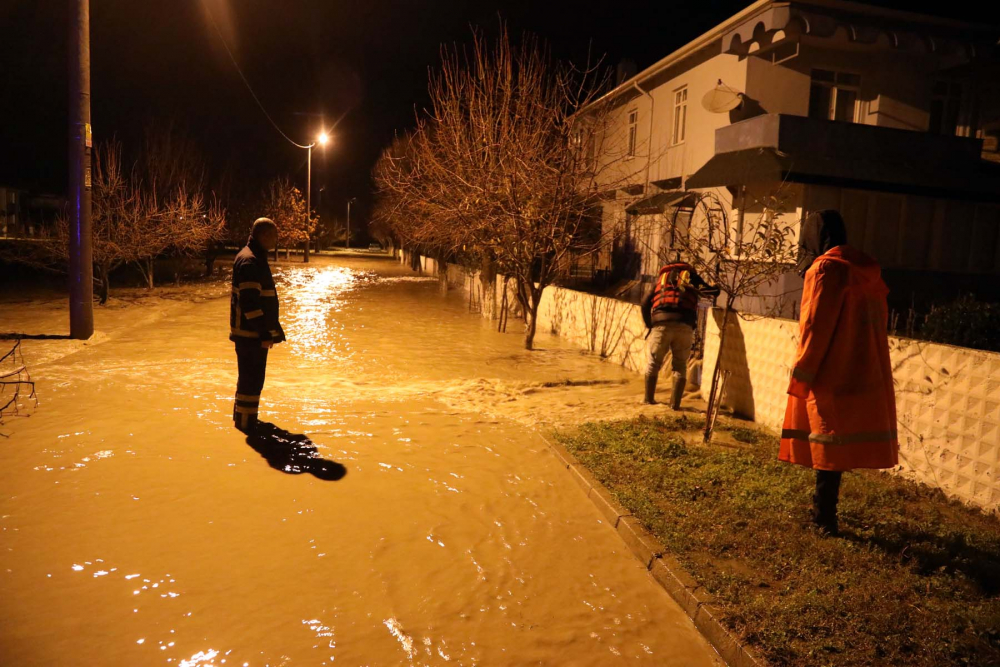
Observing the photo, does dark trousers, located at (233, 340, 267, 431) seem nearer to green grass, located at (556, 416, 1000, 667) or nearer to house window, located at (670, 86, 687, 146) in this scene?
green grass, located at (556, 416, 1000, 667)

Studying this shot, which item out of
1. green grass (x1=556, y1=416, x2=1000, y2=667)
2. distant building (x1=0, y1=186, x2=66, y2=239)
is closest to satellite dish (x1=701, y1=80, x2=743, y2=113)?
green grass (x1=556, y1=416, x2=1000, y2=667)

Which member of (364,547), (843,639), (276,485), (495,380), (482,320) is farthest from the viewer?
(482,320)

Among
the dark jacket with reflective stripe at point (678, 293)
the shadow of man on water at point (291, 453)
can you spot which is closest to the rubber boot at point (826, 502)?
the dark jacket with reflective stripe at point (678, 293)

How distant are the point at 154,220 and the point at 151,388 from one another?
1250 cm

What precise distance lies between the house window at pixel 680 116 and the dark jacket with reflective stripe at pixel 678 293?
47.7ft

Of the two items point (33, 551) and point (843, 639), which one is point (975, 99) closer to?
point (843, 639)

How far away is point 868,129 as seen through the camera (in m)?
16.5

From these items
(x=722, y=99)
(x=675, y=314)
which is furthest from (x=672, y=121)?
(x=675, y=314)

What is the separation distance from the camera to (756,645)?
338 centimetres

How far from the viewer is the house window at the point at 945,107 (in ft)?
63.3

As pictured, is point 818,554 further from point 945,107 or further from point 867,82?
point 945,107

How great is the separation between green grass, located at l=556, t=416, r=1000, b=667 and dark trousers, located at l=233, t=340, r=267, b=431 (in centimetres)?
307

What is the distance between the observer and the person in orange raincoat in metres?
4.25

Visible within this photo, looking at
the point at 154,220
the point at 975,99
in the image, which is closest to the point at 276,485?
the point at 154,220
